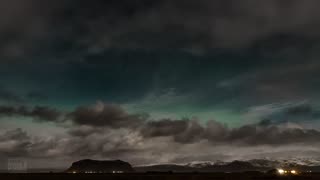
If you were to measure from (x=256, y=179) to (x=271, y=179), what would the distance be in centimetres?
623

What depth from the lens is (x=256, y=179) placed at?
197375mm

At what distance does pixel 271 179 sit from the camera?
641ft
